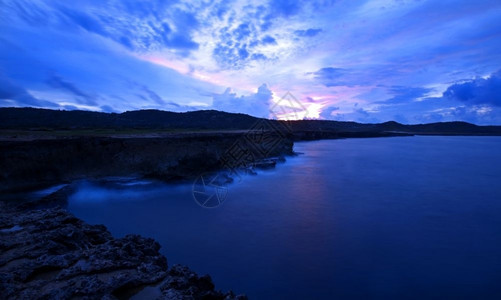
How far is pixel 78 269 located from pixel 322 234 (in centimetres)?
842

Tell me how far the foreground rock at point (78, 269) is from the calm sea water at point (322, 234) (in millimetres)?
2771

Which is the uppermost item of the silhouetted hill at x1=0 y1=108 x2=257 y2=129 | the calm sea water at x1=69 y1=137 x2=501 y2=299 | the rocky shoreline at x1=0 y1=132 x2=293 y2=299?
the silhouetted hill at x1=0 y1=108 x2=257 y2=129

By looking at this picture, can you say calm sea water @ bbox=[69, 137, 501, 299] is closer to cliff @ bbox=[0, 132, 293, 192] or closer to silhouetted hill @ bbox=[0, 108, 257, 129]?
cliff @ bbox=[0, 132, 293, 192]

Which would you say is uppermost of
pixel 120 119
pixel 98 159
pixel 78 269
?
pixel 120 119

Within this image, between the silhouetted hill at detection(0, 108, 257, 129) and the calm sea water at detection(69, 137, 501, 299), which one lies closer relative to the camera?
the calm sea water at detection(69, 137, 501, 299)

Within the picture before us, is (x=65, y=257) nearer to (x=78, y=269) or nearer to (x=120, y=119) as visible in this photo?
(x=78, y=269)

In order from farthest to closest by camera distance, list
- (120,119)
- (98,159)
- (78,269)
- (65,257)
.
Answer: (120,119), (98,159), (65,257), (78,269)

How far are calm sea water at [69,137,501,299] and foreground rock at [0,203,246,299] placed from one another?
109 inches

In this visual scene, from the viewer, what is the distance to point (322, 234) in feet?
35.5

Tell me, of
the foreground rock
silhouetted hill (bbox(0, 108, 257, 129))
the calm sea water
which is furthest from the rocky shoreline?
silhouetted hill (bbox(0, 108, 257, 129))

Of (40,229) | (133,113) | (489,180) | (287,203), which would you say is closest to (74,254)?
(40,229)

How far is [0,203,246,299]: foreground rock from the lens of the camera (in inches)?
158

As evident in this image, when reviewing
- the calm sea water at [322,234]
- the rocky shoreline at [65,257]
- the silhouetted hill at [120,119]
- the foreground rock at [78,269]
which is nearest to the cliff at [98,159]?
the rocky shoreline at [65,257]

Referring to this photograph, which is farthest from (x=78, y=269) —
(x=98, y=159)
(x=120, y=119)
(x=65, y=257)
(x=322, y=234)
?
(x=120, y=119)
